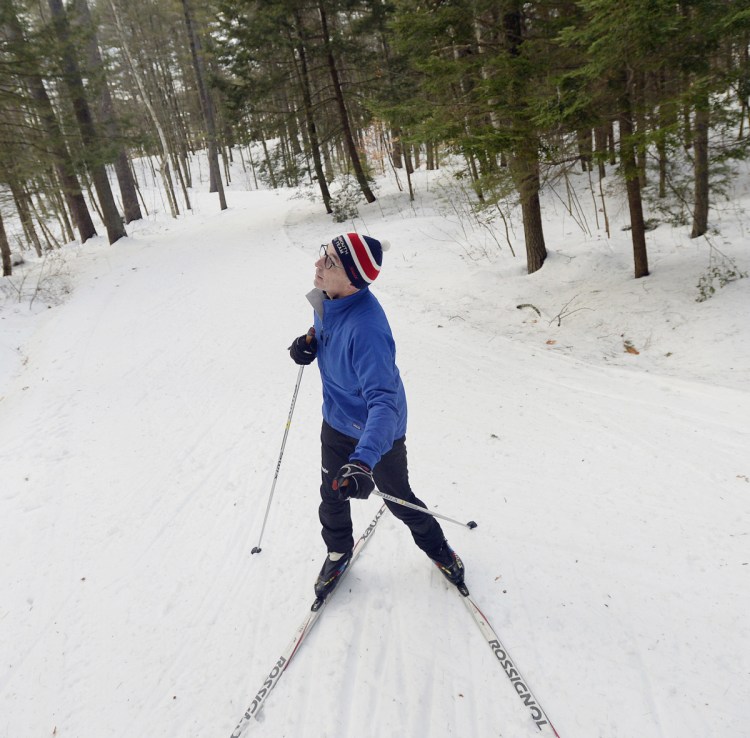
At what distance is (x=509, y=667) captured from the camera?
8.02ft

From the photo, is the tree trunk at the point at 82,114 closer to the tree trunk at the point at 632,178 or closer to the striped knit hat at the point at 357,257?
the tree trunk at the point at 632,178

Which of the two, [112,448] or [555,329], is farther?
[555,329]

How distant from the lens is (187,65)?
29.5 m

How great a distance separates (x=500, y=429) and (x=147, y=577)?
343 cm

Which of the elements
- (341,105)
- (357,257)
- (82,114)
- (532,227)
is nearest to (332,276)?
(357,257)

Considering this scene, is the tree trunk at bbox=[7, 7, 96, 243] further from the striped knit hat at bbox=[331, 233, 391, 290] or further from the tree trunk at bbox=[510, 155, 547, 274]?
the striped knit hat at bbox=[331, 233, 391, 290]

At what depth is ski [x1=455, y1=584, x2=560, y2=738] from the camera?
7.26ft

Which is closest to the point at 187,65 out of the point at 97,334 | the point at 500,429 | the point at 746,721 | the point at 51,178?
the point at 51,178

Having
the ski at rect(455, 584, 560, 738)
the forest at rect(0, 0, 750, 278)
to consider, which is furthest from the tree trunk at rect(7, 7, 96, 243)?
the ski at rect(455, 584, 560, 738)

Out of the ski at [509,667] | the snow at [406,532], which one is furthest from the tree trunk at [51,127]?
the ski at [509,667]

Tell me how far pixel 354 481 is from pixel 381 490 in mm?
761

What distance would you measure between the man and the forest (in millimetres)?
4265

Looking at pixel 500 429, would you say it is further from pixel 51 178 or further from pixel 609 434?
pixel 51 178

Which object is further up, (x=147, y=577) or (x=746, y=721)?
(x=147, y=577)
